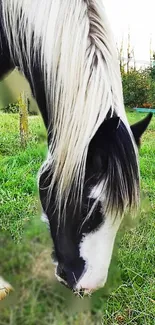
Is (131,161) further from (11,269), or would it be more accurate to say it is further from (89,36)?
(11,269)

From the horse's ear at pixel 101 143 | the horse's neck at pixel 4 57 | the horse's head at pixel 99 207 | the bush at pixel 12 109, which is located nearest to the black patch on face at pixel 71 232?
the horse's head at pixel 99 207

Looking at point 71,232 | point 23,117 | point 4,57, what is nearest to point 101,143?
point 71,232

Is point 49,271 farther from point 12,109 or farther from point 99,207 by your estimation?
point 12,109

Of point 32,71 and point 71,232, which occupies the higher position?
point 32,71

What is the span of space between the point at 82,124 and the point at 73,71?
0.17 metres

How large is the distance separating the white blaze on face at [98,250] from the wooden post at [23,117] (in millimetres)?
790

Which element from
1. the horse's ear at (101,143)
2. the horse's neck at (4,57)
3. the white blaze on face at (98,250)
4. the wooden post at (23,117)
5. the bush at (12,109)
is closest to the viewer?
the horse's ear at (101,143)

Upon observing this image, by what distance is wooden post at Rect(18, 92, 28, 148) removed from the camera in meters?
2.46

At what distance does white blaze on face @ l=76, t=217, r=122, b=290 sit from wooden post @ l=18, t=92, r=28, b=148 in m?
0.79

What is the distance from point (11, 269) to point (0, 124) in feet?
4.53

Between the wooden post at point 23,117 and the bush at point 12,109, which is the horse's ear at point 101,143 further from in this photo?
the bush at point 12,109

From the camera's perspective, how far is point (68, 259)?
69.9 inches

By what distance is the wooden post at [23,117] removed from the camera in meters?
2.46

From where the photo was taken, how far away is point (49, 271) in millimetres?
2186
